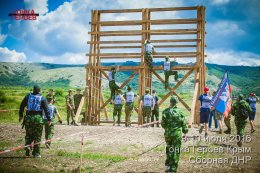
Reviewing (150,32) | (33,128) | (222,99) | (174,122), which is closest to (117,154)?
(33,128)

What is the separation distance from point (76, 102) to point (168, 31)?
259 inches

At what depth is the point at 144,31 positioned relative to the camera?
17.6m

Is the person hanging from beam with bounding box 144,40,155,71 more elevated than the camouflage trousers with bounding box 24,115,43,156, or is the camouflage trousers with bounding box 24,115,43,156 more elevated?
the person hanging from beam with bounding box 144,40,155,71

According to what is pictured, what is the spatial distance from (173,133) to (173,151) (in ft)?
1.44

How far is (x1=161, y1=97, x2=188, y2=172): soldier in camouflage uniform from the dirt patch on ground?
29.7 inches

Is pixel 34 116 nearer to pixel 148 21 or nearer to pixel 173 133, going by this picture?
pixel 173 133

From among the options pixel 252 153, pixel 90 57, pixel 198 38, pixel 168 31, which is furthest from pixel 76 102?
pixel 252 153

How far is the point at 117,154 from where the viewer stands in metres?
10.3

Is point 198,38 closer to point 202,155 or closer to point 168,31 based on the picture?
point 168,31

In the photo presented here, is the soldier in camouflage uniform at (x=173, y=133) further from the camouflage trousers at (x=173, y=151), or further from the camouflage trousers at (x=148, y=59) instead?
the camouflage trousers at (x=148, y=59)

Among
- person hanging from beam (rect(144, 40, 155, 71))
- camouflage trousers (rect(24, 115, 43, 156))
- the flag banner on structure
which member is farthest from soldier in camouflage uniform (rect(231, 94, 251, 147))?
camouflage trousers (rect(24, 115, 43, 156))

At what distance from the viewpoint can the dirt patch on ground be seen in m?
8.41

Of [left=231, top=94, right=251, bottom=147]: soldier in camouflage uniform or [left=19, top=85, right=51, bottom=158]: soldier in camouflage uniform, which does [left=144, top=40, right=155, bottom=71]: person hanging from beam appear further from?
[left=19, top=85, right=51, bottom=158]: soldier in camouflage uniform

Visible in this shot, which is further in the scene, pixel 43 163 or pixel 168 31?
pixel 168 31
